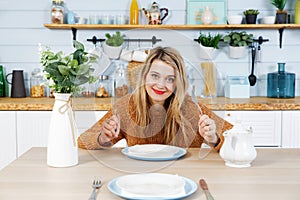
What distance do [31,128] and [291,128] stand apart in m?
1.67

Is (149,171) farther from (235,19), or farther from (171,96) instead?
(235,19)

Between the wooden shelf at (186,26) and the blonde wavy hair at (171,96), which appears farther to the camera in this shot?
the wooden shelf at (186,26)

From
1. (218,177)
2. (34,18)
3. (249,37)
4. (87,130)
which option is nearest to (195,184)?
(218,177)

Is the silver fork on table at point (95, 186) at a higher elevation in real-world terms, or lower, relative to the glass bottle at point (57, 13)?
lower

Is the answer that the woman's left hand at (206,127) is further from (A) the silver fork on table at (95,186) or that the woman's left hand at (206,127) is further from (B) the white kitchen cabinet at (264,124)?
(B) the white kitchen cabinet at (264,124)

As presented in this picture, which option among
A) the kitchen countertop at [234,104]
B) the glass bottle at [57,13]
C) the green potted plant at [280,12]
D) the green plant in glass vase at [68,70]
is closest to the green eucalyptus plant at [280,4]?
the green potted plant at [280,12]

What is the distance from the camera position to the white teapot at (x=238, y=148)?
5.02ft

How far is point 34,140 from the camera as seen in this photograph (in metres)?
3.03

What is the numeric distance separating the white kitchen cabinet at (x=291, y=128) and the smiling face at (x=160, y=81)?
1667 millimetres

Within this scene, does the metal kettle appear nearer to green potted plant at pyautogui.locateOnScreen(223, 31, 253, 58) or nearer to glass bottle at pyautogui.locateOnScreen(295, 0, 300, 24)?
green potted plant at pyautogui.locateOnScreen(223, 31, 253, 58)

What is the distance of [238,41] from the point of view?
11.1ft

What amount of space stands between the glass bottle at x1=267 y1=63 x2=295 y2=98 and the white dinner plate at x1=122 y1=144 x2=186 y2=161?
185cm

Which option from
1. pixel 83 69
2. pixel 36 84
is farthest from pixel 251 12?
pixel 83 69

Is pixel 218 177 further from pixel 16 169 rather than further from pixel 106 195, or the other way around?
pixel 16 169
